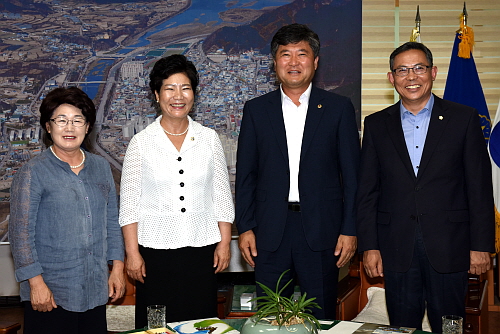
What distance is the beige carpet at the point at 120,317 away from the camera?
4434 mm

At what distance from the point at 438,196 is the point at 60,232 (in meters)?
1.82

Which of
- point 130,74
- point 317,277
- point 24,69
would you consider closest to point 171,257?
point 317,277

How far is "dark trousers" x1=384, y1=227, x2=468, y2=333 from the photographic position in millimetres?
2664

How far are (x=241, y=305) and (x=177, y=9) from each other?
266cm

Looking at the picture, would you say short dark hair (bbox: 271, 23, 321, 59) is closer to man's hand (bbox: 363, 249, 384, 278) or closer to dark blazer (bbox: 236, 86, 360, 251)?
dark blazer (bbox: 236, 86, 360, 251)

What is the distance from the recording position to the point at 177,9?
15.8ft

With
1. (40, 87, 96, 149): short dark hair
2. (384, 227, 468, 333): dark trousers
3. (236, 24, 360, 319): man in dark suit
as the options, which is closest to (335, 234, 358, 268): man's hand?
(236, 24, 360, 319): man in dark suit

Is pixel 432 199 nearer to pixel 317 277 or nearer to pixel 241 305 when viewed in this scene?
pixel 317 277

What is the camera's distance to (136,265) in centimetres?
274

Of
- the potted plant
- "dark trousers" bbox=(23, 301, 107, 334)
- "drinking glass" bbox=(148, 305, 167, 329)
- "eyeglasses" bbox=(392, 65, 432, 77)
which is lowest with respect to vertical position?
"dark trousers" bbox=(23, 301, 107, 334)

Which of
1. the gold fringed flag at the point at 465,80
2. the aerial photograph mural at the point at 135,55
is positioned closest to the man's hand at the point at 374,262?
the gold fringed flag at the point at 465,80

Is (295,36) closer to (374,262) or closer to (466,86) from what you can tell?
(374,262)

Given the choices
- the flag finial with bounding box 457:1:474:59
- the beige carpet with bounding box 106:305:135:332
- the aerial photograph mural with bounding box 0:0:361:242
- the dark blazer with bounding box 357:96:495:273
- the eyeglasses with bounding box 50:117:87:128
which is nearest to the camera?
the eyeglasses with bounding box 50:117:87:128

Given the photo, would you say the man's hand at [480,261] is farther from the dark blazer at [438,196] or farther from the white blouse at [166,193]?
the white blouse at [166,193]
